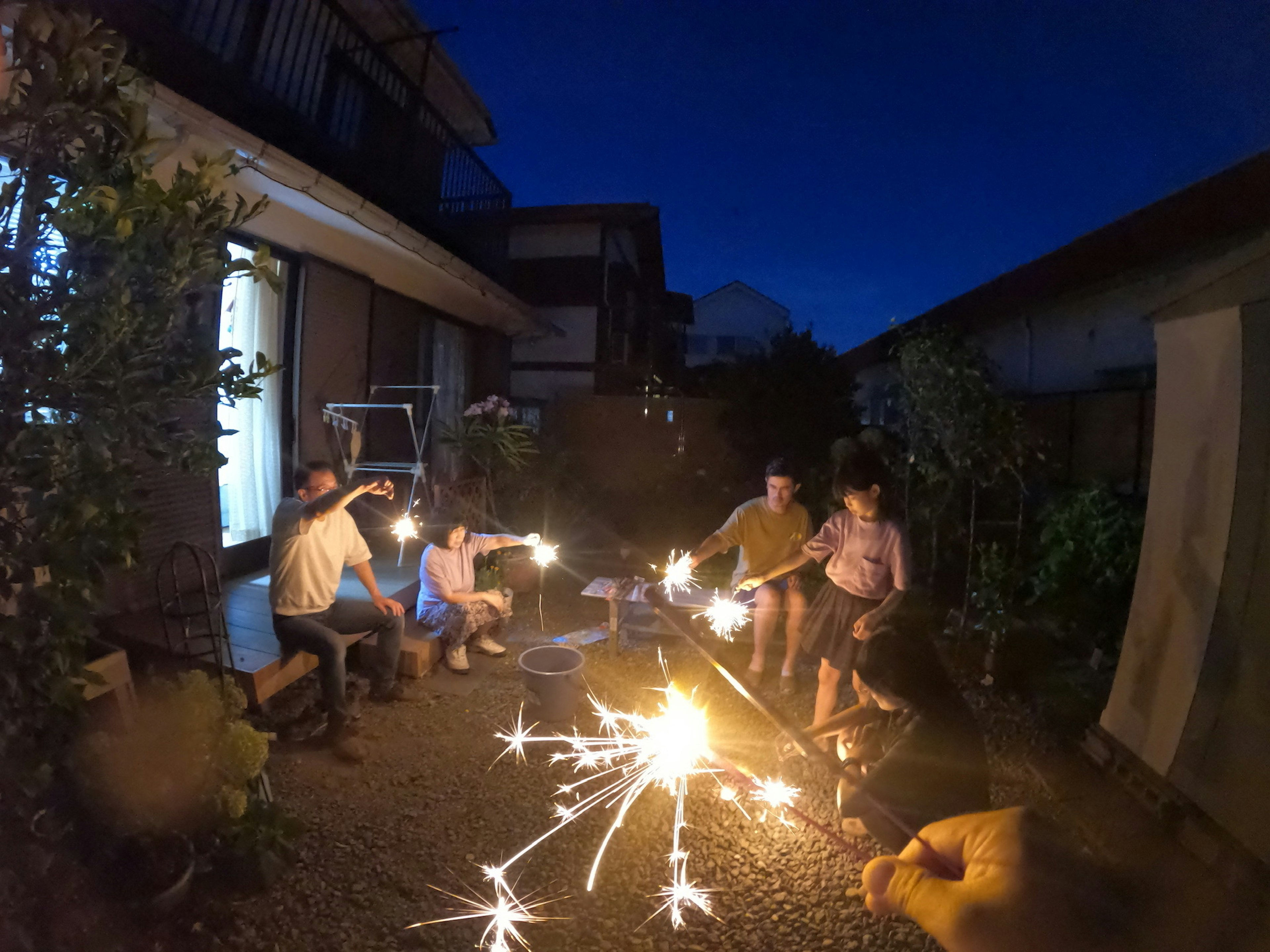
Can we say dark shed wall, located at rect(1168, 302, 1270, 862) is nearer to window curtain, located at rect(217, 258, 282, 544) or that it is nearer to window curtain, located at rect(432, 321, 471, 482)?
window curtain, located at rect(217, 258, 282, 544)

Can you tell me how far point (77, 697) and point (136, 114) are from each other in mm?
1846

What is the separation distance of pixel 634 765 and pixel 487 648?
6.81 ft

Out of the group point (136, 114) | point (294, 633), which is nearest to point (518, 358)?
point (294, 633)

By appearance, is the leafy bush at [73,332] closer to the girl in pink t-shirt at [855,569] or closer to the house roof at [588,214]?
the girl in pink t-shirt at [855,569]

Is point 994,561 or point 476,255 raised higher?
point 476,255

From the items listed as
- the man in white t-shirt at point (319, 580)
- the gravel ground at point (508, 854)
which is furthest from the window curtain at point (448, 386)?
the gravel ground at point (508, 854)

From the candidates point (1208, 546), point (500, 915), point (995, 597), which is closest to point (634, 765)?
point (500, 915)

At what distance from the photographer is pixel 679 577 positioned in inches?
205

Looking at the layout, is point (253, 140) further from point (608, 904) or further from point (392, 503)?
point (608, 904)

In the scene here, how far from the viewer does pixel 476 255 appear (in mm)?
12594

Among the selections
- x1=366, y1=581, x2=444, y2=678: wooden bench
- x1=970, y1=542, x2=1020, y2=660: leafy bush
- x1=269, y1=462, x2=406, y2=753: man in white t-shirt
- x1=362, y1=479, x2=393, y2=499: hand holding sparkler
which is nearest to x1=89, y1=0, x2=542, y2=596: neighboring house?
x1=269, y1=462, x2=406, y2=753: man in white t-shirt

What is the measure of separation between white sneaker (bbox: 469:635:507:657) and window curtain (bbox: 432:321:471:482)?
11.4ft

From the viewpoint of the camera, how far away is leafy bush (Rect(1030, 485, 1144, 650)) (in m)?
4.62

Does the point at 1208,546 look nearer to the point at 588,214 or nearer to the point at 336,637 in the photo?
the point at 336,637
